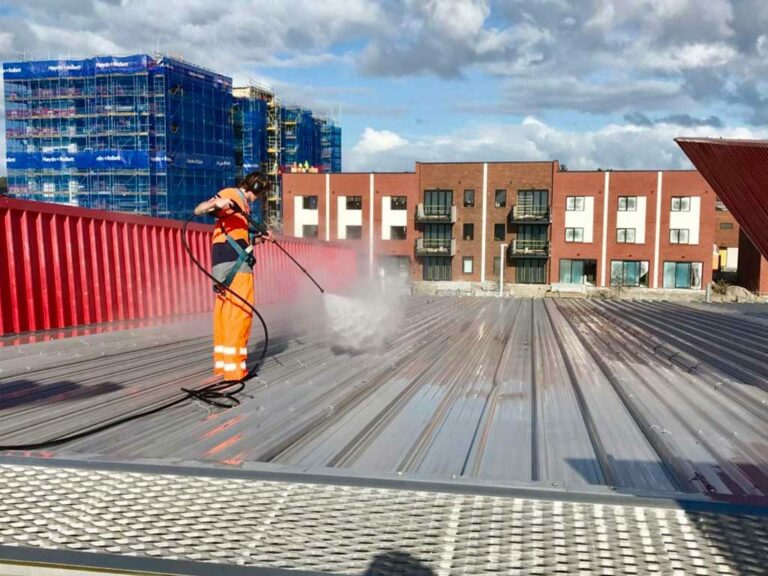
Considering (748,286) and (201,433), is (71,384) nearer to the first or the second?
(201,433)

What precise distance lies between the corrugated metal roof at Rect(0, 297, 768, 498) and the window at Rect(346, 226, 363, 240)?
152 feet

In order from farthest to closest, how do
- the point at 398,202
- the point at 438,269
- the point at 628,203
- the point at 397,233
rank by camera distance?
the point at 397,233
the point at 438,269
the point at 398,202
the point at 628,203

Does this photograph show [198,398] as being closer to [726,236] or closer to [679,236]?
[679,236]

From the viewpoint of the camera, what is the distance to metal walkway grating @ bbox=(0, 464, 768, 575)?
2211 millimetres

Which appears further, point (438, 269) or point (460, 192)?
point (438, 269)

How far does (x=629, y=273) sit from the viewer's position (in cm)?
4981

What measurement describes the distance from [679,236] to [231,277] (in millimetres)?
50313

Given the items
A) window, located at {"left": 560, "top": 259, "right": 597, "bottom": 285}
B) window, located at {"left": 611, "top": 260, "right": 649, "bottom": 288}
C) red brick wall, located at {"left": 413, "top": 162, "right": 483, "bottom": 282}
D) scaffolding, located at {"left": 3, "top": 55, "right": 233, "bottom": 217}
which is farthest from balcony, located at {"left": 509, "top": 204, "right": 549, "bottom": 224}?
scaffolding, located at {"left": 3, "top": 55, "right": 233, "bottom": 217}

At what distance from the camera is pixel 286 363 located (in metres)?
6.10

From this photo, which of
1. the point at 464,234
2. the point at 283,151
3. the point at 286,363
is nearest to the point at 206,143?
the point at 283,151

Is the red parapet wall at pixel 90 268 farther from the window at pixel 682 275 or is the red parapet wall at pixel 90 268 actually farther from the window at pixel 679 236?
the window at pixel 682 275

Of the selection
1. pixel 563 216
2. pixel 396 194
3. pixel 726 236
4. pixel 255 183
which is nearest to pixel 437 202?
pixel 396 194

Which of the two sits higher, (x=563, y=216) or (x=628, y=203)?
(x=628, y=203)

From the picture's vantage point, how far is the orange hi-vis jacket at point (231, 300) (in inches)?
198
